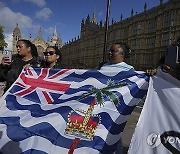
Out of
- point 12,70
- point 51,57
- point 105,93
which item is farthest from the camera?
point 51,57

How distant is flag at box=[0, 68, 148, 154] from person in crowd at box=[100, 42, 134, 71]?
0.09 meters

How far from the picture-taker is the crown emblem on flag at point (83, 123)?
279cm

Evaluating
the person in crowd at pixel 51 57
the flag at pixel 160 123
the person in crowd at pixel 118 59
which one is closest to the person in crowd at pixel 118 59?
the person in crowd at pixel 118 59

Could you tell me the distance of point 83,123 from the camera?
2859mm

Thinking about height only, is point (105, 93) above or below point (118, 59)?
below

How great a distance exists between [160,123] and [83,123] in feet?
2.57

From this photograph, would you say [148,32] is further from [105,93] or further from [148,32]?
[105,93]

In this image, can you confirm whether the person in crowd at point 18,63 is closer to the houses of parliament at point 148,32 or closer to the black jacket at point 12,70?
the black jacket at point 12,70

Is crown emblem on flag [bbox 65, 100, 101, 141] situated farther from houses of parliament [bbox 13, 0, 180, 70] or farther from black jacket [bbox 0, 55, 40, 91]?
houses of parliament [bbox 13, 0, 180, 70]

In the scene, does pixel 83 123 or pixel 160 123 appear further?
pixel 83 123

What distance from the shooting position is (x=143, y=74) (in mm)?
3102

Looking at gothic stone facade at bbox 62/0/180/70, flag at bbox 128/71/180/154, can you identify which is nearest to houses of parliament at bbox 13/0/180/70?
gothic stone facade at bbox 62/0/180/70

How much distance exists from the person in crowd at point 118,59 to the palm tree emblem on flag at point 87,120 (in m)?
0.26

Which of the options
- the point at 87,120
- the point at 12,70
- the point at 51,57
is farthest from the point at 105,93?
the point at 12,70
